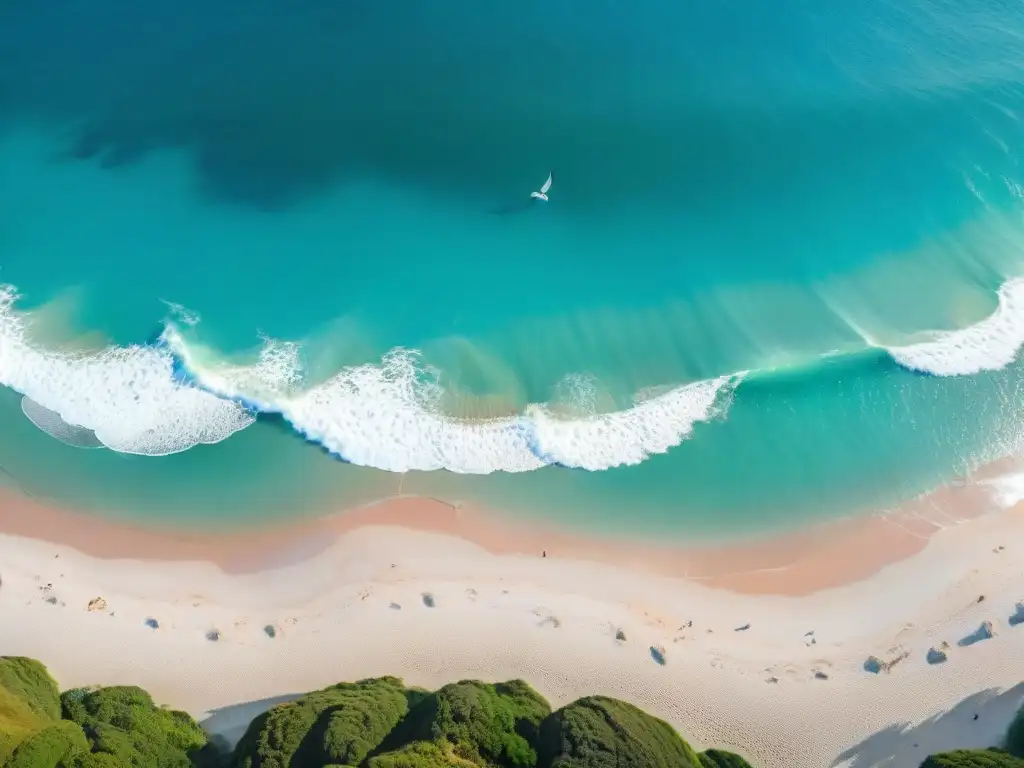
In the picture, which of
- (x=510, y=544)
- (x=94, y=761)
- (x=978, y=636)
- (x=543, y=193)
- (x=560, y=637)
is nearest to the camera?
(x=94, y=761)

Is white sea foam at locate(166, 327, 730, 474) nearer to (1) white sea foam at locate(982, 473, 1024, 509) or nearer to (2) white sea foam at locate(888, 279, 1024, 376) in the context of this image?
(2) white sea foam at locate(888, 279, 1024, 376)

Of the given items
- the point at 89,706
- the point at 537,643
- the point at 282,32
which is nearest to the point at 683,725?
the point at 537,643

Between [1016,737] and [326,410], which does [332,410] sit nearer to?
[326,410]

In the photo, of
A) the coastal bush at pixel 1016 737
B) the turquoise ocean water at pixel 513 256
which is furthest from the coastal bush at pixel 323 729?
the coastal bush at pixel 1016 737

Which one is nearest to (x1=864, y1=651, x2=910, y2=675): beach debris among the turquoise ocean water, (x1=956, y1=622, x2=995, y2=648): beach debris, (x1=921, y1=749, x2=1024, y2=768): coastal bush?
(x1=956, y1=622, x2=995, y2=648): beach debris

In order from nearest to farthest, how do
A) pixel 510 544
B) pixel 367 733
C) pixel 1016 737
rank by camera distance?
pixel 367 733 → pixel 1016 737 → pixel 510 544

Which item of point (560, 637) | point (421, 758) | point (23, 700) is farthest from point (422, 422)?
point (23, 700)

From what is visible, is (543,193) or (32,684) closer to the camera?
(32,684)
